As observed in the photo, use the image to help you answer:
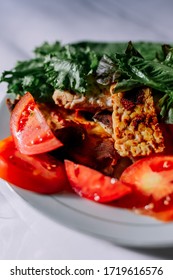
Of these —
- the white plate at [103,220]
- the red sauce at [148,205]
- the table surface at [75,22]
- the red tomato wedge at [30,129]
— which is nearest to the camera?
the white plate at [103,220]

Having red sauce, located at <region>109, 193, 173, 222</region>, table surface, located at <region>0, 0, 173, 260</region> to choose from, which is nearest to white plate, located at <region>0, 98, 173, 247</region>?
red sauce, located at <region>109, 193, 173, 222</region>

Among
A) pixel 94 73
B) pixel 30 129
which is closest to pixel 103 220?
pixel 30 129

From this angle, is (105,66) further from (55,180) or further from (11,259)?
(11,259)

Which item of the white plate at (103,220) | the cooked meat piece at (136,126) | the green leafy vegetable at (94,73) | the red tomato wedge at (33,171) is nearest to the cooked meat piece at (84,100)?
the green leafy vegetable at (94,73)

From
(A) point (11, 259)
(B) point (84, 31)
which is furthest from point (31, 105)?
(B) point (84, 31)

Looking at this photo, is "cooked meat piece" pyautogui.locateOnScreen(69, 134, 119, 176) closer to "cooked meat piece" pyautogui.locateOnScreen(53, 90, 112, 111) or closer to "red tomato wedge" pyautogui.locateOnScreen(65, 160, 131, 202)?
"red tomato wedge" pyautogui.locateOnScreen(65, 160, 131, 202)

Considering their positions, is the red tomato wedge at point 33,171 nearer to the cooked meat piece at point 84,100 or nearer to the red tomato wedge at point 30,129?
the red tomato wedge at point 30,129
